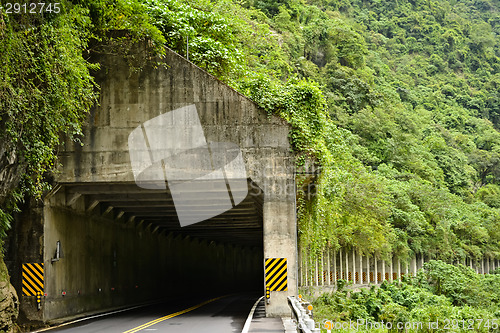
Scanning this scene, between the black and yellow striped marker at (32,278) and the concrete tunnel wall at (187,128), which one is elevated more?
the concrete tunnel wall at (187,128)

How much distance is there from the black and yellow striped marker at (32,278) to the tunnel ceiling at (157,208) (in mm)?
2903

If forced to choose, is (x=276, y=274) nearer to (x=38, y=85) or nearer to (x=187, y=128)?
(x=187, y=128)

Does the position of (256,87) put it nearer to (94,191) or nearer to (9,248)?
(94,191)

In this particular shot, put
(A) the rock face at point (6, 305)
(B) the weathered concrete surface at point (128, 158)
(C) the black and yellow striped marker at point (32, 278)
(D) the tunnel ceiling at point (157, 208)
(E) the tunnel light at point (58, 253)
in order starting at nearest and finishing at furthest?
1. (A) the rock face at point (6, 305)
2. (C) the black and yellow striped marker at point (32, 278)
3. (B) the weathered concrete surface at point (128, 158)
4. (E) the tunnel light at point (58, 253)
5. (D) the tunnel ceiling at point (157, 208)

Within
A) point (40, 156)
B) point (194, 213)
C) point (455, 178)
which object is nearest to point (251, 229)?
point (194, 213)

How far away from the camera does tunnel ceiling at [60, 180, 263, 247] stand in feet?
74.2

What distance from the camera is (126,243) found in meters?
30.2

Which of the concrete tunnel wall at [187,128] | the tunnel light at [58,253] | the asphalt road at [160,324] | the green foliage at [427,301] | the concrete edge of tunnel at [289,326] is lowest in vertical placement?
the green foliage at [427,301]

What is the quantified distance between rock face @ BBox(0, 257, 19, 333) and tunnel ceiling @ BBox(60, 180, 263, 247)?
4.58 metres

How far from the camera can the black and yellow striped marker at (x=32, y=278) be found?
19922 mm

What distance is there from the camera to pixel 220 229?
39406 millimetres

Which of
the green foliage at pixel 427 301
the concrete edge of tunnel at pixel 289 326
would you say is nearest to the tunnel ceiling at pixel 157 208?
the concrete edge of tunnel at pixel 289 326

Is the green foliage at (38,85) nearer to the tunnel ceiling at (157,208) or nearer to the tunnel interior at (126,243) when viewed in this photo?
the tunnel interior at (126,243)

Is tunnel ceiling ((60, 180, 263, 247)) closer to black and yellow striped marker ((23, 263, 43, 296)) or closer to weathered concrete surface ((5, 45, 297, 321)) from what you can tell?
weathered concrete surface ((5, 45, 297, 321))
